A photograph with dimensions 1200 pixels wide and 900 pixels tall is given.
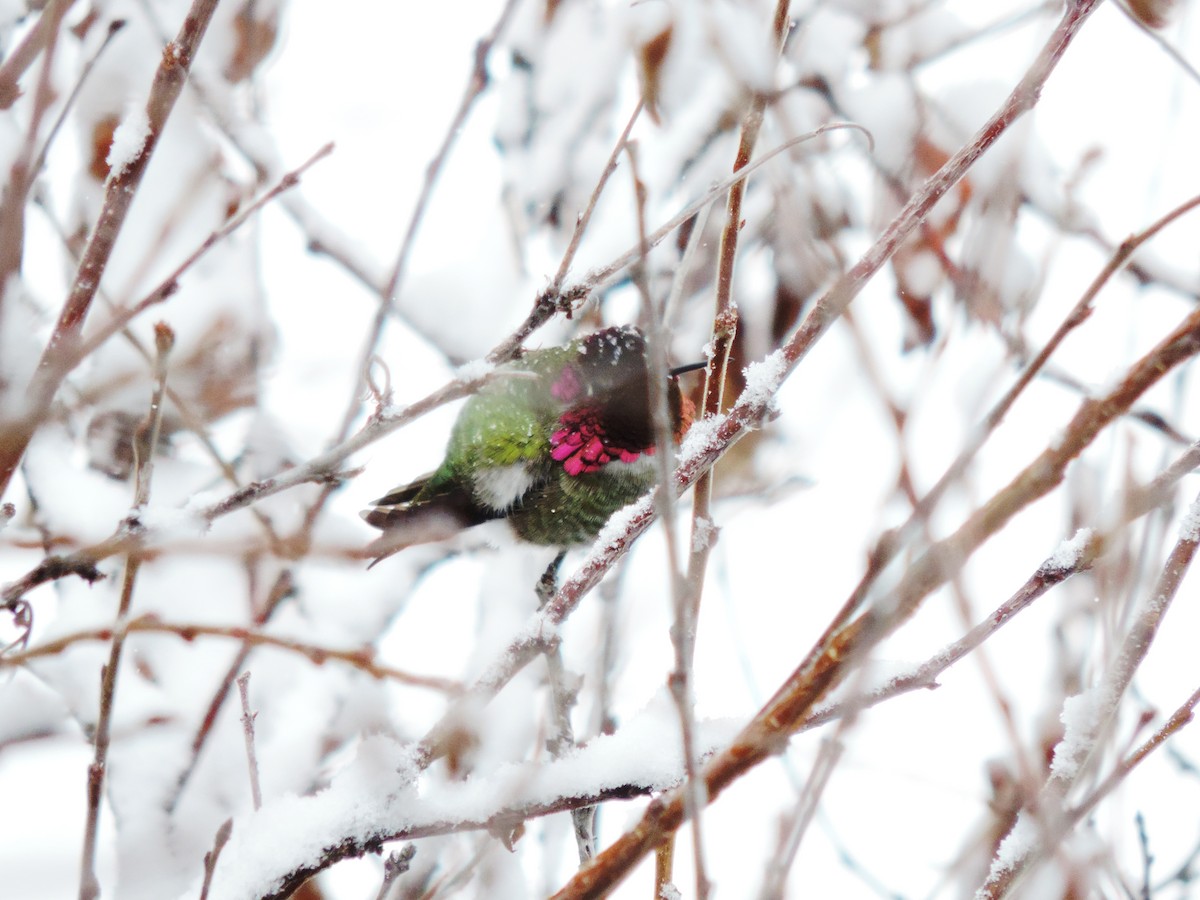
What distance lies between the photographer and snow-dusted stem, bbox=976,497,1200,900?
0.99m

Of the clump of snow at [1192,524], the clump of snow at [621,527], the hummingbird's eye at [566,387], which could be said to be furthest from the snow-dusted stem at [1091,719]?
the hummingbird's eye at [566,387]

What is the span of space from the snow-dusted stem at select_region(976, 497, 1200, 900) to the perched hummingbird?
69.9 inches

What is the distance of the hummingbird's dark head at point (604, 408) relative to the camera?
280 centimetres

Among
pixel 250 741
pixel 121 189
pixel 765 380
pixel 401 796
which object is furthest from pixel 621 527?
pixel 121 189

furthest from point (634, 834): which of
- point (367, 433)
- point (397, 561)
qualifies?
point (397, 561)

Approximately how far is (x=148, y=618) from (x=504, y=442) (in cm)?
174

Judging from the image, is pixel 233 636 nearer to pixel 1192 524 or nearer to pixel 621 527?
pixel 621 527

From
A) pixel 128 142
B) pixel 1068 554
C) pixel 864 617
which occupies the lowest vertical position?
pixel 864 617

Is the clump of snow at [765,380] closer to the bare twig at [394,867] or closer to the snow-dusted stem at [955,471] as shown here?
the snow-dusted stem at [955,471]

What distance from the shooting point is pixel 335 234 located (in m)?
3.16

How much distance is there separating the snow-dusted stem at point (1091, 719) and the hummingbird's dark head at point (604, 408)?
5.89 feet

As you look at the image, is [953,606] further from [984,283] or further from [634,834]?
[984,283]

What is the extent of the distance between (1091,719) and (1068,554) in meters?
0.18

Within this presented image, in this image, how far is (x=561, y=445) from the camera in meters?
2.82
